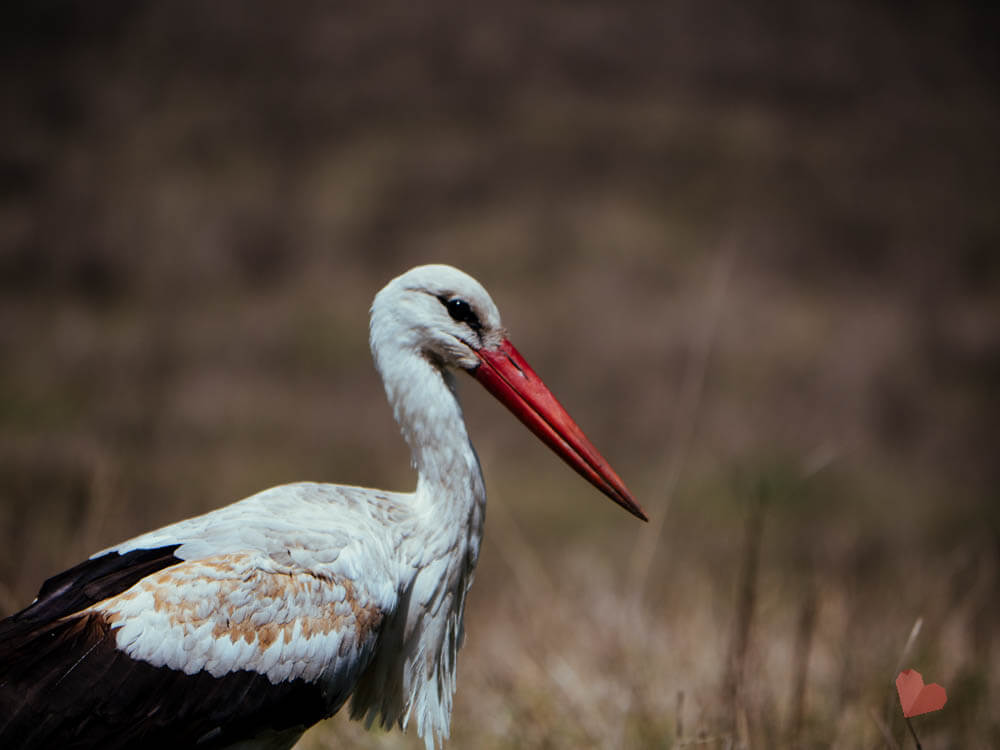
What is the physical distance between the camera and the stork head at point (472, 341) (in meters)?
1.89

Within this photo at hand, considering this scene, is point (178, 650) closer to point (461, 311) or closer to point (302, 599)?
point (302, 599)

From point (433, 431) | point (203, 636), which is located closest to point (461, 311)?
point (433, 431)

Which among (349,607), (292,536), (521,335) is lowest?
(349,607)

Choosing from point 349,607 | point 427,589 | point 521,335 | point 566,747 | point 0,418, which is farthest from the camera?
point 521,335

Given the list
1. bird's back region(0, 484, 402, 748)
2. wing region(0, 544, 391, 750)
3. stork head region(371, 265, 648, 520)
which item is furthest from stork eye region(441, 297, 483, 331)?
wing region(0, 544, 391, 750)

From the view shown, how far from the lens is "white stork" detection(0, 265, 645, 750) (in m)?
1.53

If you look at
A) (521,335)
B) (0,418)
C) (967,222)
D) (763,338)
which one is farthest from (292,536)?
(967,222)

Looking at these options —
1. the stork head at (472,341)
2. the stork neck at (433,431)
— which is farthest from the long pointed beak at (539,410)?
the stork neck at (433,431)

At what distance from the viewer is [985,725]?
8.34ft

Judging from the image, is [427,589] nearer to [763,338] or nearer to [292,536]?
[292,536]

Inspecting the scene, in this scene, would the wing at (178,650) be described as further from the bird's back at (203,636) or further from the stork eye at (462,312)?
the stork eye at (462,312)

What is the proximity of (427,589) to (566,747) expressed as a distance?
0.99 metres

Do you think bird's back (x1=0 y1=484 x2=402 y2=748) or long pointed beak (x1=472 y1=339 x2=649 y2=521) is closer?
bird's back (x1=0 y1=484 x2=402 y2=748)

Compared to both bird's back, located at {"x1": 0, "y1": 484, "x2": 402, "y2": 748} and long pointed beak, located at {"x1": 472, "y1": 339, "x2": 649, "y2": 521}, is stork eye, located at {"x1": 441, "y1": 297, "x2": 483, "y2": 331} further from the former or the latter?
bird's back, located at {"x1": 0, "y1": 484, "x2": 402, "y2": 748}
